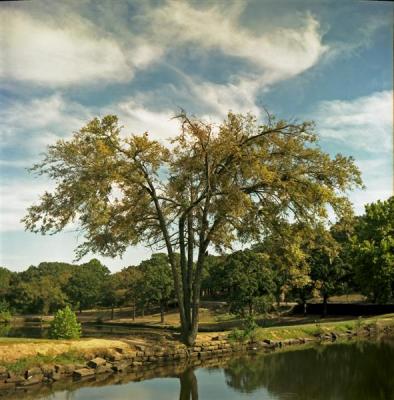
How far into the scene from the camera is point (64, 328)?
2286cm

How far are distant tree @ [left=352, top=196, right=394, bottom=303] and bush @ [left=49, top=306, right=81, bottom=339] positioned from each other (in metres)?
29.1

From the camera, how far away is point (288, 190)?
2355 cm

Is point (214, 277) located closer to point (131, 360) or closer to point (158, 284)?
point (158, 284)

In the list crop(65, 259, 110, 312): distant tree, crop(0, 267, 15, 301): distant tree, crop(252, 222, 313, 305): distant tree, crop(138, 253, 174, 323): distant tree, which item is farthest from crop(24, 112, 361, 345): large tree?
crop(0, 267, 15, 301): distant tree

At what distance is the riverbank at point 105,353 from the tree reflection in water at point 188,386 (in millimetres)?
2905

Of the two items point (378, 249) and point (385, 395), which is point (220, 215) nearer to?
point (385, 395)

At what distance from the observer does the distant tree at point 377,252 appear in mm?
43062

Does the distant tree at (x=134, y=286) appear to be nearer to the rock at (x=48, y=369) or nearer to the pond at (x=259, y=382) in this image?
the pond at (x=259, y=382)

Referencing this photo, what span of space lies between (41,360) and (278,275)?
22897 mm

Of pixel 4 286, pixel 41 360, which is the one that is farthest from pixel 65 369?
pixel 4 286

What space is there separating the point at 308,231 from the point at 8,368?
15.4 metres

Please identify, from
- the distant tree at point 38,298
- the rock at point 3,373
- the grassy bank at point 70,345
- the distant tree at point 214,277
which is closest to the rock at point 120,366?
the grassy bank at point 70,345

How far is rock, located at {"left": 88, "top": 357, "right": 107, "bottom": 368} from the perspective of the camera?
769 inches

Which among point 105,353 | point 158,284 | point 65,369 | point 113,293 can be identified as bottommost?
point 65,369
